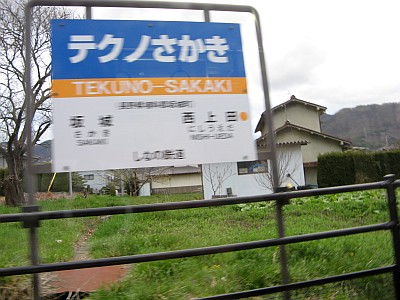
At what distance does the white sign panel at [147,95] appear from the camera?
2.82 meters

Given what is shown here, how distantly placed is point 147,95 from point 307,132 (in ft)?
86.6

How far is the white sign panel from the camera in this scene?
282cm

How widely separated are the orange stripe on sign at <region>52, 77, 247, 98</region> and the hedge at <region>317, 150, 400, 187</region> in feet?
71.2

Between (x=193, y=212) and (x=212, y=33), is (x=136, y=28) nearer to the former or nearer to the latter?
(x=212, y=33)

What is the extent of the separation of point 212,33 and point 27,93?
1.44 metres

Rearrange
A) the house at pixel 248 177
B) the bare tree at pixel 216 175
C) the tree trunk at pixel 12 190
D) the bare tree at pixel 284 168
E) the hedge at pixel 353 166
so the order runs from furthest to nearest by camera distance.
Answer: the hedge at pixel 353 166 < the tree trunk at pixel 12 190 < the bare tree at pixel 284 168 < the house at pixel 248 177 < the bare tree at pixel 216 175

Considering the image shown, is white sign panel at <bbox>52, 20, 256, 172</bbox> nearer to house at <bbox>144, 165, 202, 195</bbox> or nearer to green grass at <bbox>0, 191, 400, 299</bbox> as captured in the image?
green grass at <bbox>0, 191, 400, 299</bbox>

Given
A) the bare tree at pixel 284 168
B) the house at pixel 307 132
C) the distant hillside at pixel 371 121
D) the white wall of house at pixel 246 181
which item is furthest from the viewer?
the house at pixel 307 132

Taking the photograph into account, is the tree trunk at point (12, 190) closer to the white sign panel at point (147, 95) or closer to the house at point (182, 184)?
the house at point (182, 184)

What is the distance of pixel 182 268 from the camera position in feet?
13.1

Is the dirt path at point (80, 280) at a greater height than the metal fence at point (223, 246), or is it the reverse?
the metal fence at point (223, 246)

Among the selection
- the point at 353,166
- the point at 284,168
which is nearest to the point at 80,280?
the point at 284,168

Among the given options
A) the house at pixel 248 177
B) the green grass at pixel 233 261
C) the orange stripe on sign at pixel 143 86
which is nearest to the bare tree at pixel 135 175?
the green grass at pixel 233 261

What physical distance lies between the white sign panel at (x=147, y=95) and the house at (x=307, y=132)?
2298 centimetres
